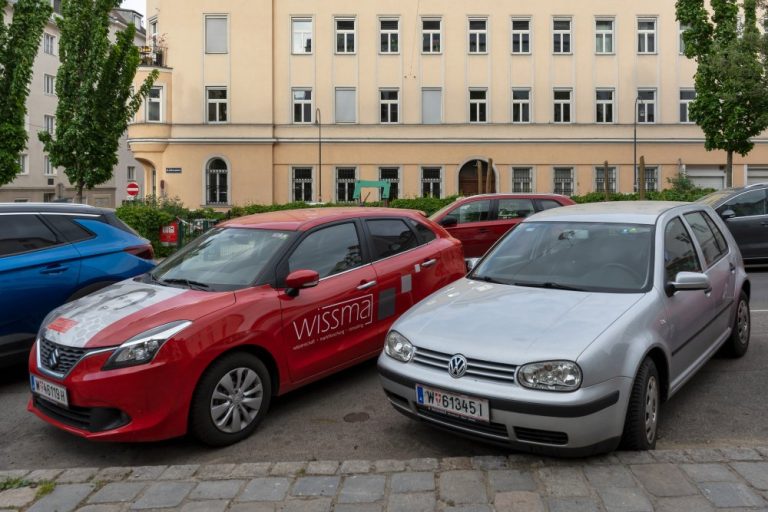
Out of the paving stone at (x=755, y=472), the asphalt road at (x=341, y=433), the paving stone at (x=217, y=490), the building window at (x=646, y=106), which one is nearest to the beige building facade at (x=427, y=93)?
the building window at (x=646, y=106)

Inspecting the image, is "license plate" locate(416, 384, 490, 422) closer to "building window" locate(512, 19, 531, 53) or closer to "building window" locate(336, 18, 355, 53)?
"building window" locate(336, 18, 355, 53)

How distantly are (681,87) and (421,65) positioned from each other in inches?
512

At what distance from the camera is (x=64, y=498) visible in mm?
3600

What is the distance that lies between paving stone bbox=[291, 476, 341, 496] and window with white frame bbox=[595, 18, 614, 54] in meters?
34.3

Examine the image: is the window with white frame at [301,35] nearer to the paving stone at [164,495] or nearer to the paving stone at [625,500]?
the paving stone at [164,495]

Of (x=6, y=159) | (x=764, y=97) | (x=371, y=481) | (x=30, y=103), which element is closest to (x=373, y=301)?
(x=371, y=481)

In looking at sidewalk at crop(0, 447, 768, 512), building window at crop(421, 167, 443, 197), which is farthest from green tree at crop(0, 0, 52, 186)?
building window at crop(421, 167, 443, 197)

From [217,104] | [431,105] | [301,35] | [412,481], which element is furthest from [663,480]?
[301,35]

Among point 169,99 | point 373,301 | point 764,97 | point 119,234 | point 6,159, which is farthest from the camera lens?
point 169,99

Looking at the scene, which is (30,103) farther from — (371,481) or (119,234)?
(371,481)

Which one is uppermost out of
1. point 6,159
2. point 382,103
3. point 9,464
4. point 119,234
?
point 382,103

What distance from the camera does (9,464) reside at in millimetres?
4344

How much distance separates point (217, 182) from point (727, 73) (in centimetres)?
2328

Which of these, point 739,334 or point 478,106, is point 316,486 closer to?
point 739,334
